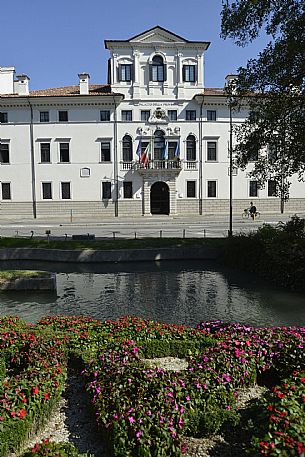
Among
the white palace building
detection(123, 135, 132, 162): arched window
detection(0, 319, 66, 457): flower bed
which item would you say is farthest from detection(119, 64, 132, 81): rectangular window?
detection(0, 319, 66, 457): flower bed

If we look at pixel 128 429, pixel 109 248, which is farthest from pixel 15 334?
pixel 109 248

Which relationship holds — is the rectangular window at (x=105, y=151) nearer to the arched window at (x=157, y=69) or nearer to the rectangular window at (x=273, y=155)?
the arched window at (x=157, y=69)

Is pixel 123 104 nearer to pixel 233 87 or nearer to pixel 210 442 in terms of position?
pixel 233 87

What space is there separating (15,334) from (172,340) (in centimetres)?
381

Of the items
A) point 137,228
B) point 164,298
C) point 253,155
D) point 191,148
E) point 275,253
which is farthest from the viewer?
point 191,148

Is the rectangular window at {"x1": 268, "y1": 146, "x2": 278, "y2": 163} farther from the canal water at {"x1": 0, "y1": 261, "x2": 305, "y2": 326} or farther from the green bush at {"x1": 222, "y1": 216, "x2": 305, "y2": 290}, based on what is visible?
the canal water at {"x1": 0, "y1": 261, "x2": 305, "y2": 326}

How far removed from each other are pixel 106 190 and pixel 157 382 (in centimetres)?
4373

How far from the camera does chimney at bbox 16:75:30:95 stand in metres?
49.2

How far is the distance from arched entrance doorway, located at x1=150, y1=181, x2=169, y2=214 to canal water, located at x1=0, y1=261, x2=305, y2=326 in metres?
27.6

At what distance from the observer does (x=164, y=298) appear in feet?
58.4

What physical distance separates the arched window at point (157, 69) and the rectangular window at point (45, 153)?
48.3ft

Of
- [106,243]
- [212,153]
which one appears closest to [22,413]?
[106,243]

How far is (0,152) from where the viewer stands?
49438 millimetres

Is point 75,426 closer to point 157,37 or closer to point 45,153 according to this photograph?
point 45,153
